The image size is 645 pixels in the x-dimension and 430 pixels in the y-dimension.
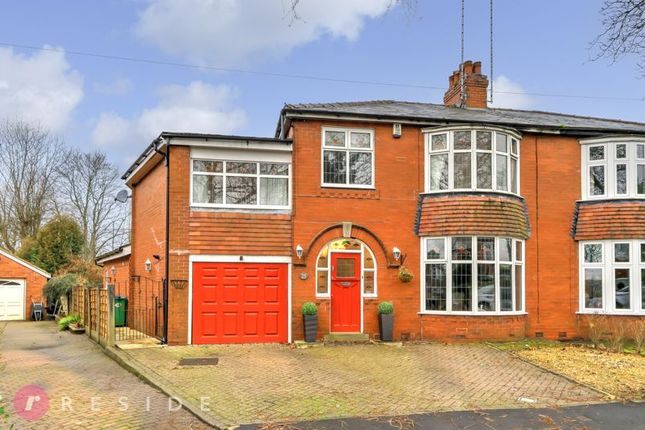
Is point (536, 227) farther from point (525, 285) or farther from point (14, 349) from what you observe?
point (14, 349)

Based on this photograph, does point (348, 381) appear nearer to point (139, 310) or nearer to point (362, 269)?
point (362, 269)

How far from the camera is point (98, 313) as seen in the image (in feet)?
47.8

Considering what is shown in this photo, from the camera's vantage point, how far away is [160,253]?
47.9 feet

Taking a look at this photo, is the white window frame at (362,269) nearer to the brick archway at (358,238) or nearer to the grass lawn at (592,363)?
the brick archway at (358,238)

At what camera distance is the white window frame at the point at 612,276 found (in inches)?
577

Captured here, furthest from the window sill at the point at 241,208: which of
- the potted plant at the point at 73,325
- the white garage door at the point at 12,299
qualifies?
the white garage door at the point at 12,299

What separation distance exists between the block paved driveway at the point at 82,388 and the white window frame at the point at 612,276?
11740 mm

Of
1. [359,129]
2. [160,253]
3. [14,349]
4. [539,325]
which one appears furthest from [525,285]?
[14,349]

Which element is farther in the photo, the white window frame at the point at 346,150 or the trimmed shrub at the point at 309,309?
the white window frame at the point at 346,150

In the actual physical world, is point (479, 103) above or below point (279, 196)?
above

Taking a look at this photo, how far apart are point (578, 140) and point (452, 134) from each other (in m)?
3.92

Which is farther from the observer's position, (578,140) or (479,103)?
(479,103)

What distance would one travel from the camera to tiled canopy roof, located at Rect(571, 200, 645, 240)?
14.8 metres

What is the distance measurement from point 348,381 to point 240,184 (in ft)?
20.8
